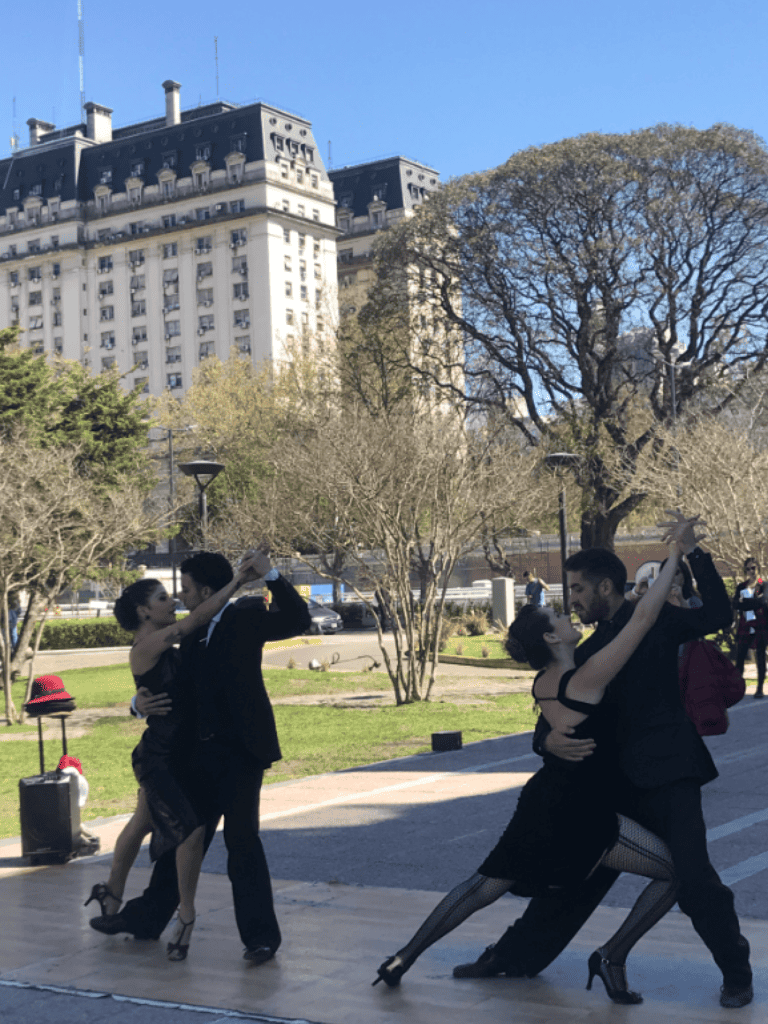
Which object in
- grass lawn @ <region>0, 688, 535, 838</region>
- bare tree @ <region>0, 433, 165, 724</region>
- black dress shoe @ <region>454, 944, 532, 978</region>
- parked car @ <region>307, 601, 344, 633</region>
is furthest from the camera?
parked car @ <region>307, 601, 344, 633</region>

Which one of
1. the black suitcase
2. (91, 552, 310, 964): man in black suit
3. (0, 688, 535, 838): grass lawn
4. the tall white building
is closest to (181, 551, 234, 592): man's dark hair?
(91, 552, 310, 964): man in black suit

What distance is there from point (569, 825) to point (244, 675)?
1.47 meters

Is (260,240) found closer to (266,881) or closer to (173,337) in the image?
(173,337)

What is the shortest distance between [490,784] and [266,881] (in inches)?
213

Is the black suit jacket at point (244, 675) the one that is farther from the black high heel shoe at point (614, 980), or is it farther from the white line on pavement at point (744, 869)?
the white line on pavement at point (744, 869)

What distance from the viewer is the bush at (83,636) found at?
38594mm

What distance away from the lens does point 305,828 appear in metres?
8.47

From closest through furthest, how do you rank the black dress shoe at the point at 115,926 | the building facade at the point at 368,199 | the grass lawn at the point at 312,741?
the black dress shoe at the point at 115,926, the grass lawn at the point at 312,741, the building facade at the point at 368,199

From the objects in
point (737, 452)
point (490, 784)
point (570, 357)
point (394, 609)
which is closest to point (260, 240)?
point (570, 357)

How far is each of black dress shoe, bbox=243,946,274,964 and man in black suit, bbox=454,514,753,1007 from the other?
4.20ft

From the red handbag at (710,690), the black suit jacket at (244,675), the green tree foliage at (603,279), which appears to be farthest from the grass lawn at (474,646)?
the black suit jacket at (244,675)

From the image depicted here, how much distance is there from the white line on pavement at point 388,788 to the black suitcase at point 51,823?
1.87 metres

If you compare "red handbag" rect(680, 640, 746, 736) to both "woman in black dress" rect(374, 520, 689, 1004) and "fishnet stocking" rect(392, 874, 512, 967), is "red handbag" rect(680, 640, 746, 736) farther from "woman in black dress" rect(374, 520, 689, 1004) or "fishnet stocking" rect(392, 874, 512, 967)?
"fishnet stocking" rect(392, 874, 512, 967)

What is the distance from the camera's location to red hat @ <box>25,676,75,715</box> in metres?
7.46
